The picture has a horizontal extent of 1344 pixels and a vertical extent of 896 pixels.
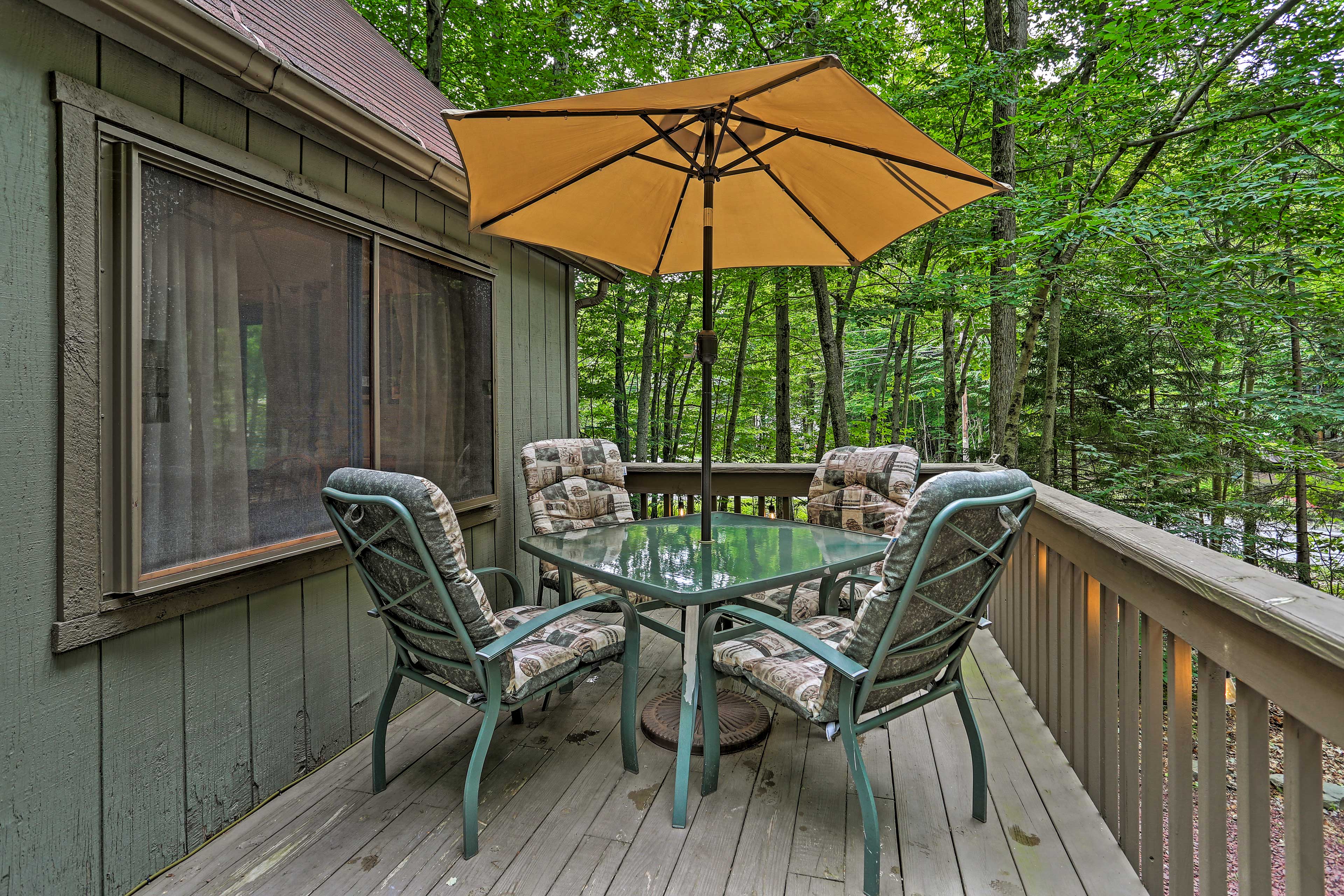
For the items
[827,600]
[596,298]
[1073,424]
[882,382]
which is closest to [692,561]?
[827,600]

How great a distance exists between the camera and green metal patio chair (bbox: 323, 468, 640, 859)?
5.22ft

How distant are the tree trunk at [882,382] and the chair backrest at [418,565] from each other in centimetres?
863

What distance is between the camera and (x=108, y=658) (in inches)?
60.4

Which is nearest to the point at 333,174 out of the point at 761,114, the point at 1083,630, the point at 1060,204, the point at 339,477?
the point at 339,477

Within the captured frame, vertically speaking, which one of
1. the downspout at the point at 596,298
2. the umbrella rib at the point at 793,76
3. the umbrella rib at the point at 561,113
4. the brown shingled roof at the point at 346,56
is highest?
the brown shingled roof at the point at 346,56

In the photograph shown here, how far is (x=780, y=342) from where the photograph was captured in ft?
30.2

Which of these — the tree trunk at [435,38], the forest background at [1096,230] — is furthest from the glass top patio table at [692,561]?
the tree trunk at [435,38]

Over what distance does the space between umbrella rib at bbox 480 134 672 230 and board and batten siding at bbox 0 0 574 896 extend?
22.0 inches

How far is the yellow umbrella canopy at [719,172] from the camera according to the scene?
1.74 meters

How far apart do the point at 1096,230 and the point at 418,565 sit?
5.69 meters

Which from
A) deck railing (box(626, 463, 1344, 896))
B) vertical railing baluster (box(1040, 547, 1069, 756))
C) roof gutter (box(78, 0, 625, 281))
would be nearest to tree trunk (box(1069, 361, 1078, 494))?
deck railing (box(626, 463, 1344, 896))

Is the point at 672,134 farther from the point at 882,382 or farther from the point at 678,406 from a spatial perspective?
the point at 882,382

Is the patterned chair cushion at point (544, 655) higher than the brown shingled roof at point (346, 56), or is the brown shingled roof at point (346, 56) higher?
the brown shingled roof at point (346, 56)

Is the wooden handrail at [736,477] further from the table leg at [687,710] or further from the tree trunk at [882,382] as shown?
the tree trunk at [882,382]
